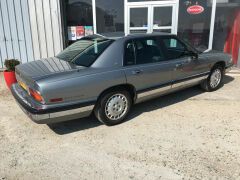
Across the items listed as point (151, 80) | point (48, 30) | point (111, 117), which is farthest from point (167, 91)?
point (48, 30)

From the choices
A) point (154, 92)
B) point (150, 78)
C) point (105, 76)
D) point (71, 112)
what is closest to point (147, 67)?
point (150, 78)

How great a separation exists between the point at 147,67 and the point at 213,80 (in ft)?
7.67

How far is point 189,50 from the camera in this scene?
5.14 meters

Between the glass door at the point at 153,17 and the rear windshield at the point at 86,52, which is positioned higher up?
the glass door at the point at 153,17

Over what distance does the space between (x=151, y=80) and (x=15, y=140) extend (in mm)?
2589

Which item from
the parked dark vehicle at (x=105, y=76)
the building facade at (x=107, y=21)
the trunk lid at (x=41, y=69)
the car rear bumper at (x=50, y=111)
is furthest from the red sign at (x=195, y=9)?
the car rear bumper at (x=50, y=111)

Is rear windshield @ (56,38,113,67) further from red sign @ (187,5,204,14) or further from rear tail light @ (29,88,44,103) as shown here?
red sign @ (187,5,204,14)

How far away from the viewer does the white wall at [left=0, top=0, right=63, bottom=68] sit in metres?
7.83

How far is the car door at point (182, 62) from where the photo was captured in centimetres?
482

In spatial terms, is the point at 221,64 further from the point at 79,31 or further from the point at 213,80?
the point at 79,31

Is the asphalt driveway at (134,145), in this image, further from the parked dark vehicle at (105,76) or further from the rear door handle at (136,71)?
the rear door handle at (136,71)

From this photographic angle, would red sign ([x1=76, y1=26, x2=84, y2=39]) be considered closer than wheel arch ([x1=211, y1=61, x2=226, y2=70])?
No

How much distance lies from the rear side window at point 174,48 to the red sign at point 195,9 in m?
3.54

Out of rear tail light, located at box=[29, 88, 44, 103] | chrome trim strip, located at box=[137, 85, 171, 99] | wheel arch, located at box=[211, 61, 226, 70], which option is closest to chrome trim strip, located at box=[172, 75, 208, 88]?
chrome trim strip, located at box=[137, 85, 171, 99]
